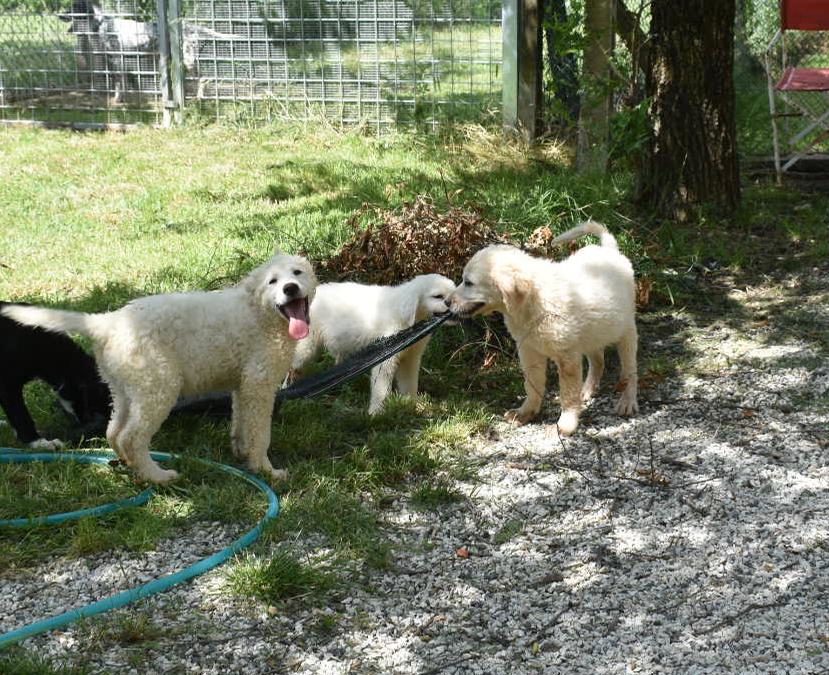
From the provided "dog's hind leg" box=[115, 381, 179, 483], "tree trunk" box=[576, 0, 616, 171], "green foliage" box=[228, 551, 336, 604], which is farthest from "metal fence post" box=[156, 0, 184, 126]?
"green foliage" box=[228, 551, 336, 604]

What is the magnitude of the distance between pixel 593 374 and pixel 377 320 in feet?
4.21

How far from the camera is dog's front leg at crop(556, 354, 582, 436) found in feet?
18.0

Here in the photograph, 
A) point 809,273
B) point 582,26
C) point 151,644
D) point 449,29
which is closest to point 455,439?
point 151,644

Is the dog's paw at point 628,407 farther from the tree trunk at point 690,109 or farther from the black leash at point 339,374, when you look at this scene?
the tree trunk at point 690,109

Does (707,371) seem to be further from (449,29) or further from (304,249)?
(449,29)

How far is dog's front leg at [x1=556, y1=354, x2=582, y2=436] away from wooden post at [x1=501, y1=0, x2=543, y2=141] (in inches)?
254

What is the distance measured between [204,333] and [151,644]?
5.15 ft

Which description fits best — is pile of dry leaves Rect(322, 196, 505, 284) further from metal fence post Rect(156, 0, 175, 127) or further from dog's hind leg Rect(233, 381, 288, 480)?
metal fence post Rect(156, 0, 175, 127)

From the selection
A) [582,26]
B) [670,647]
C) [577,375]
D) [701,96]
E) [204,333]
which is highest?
[582,26]

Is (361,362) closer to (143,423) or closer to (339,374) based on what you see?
(339,374)

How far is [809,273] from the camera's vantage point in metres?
7.89

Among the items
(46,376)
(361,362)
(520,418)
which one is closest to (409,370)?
(361,362)

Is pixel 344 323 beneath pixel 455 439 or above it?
above

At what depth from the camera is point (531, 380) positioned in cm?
564
